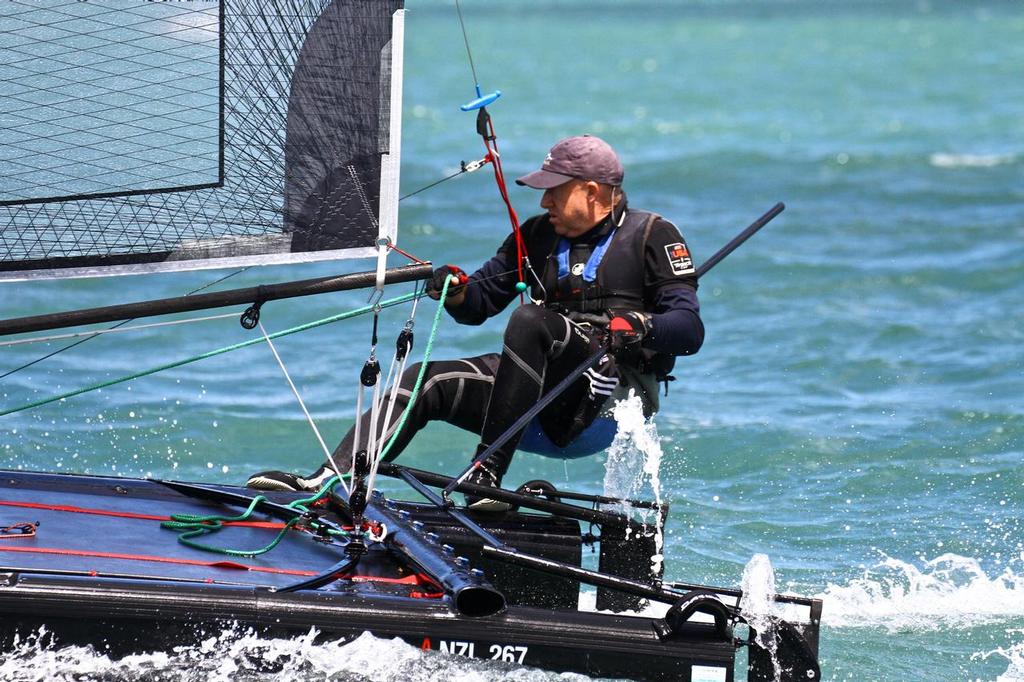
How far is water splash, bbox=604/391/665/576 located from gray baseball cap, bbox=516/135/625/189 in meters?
0.64

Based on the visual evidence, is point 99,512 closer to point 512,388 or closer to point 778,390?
point 512,388

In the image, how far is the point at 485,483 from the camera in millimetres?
4086

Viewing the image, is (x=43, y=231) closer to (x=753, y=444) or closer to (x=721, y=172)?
(x=753, y=444)

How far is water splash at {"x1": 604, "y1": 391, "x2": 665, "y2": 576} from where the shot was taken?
4.19 m

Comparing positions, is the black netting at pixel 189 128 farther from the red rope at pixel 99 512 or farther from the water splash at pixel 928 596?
the water splash at pixel 928 596

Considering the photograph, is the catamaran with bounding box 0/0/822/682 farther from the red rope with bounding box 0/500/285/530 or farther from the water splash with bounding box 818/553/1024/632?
the water splash with bounding box 818/553/1024/632

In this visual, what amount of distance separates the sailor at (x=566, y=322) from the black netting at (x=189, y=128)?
56 centimetres

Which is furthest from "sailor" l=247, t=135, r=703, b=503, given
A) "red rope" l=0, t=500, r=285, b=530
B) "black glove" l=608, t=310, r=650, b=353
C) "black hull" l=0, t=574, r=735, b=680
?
"black hull" l=0, t=574, r=735, b=680

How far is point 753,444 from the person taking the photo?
6.50 metres

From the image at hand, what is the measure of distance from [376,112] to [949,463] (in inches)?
133

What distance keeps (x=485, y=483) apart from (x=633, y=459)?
2.42ft

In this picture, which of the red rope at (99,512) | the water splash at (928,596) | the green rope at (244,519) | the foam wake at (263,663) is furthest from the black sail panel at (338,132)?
the water splash at (928,596)

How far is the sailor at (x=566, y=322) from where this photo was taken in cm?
409

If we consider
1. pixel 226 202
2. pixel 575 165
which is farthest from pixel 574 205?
pixel 226 202
